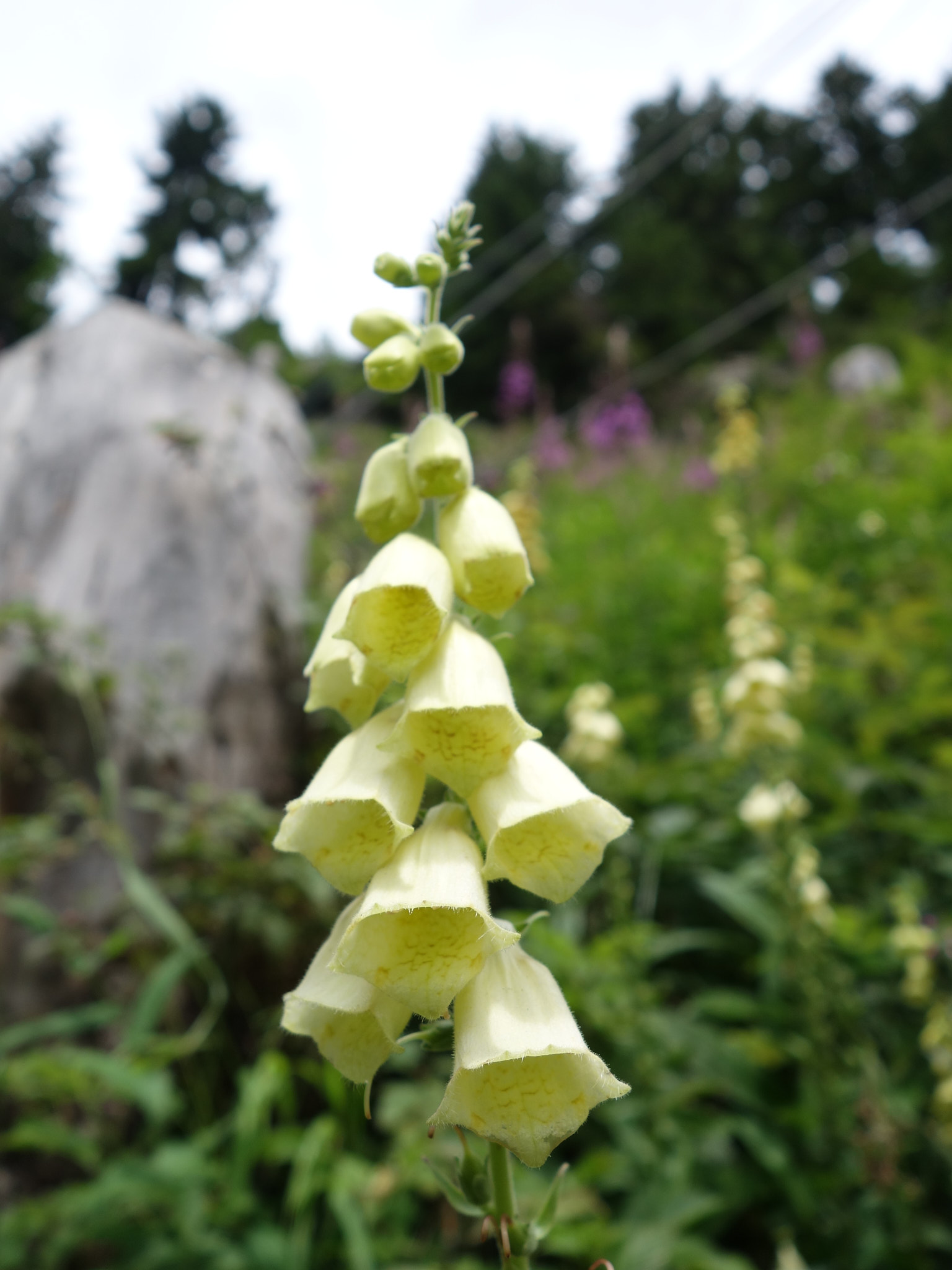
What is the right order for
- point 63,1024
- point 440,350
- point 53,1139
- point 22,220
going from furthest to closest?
point 22,220, point 63,1024, point 53,1139, point 440,350

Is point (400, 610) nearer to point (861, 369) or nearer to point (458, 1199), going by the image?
point (458, 1199)

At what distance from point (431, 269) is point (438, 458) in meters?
0.23

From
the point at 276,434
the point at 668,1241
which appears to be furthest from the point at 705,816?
the point at 276,434

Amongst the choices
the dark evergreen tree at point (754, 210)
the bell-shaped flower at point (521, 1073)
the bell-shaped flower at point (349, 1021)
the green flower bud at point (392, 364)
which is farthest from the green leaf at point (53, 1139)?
the dark evergreen tree at point (754, 210)

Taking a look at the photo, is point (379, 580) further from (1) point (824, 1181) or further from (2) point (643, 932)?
(1) point (824, 1181)

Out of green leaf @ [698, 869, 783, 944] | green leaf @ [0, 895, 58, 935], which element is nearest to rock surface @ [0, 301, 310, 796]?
green leaf @ [0, 895, 58, 935]

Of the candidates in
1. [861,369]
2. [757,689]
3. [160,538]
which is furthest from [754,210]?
[757,689]

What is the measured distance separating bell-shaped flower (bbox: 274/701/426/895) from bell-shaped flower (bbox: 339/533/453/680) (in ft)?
0.31

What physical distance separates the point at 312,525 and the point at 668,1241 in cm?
334

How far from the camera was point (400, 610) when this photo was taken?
842mm

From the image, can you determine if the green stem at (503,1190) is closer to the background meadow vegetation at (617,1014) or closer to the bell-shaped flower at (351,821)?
the bell-shaped flower at (351,821)

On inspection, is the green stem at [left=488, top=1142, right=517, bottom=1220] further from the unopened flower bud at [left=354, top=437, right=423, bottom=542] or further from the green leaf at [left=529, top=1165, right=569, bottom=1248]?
the unopened flower bud at [left=354, top=437, right=423, bottom=542]

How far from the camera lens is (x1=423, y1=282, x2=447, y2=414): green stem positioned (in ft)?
3.04

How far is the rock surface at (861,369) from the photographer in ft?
36.5
